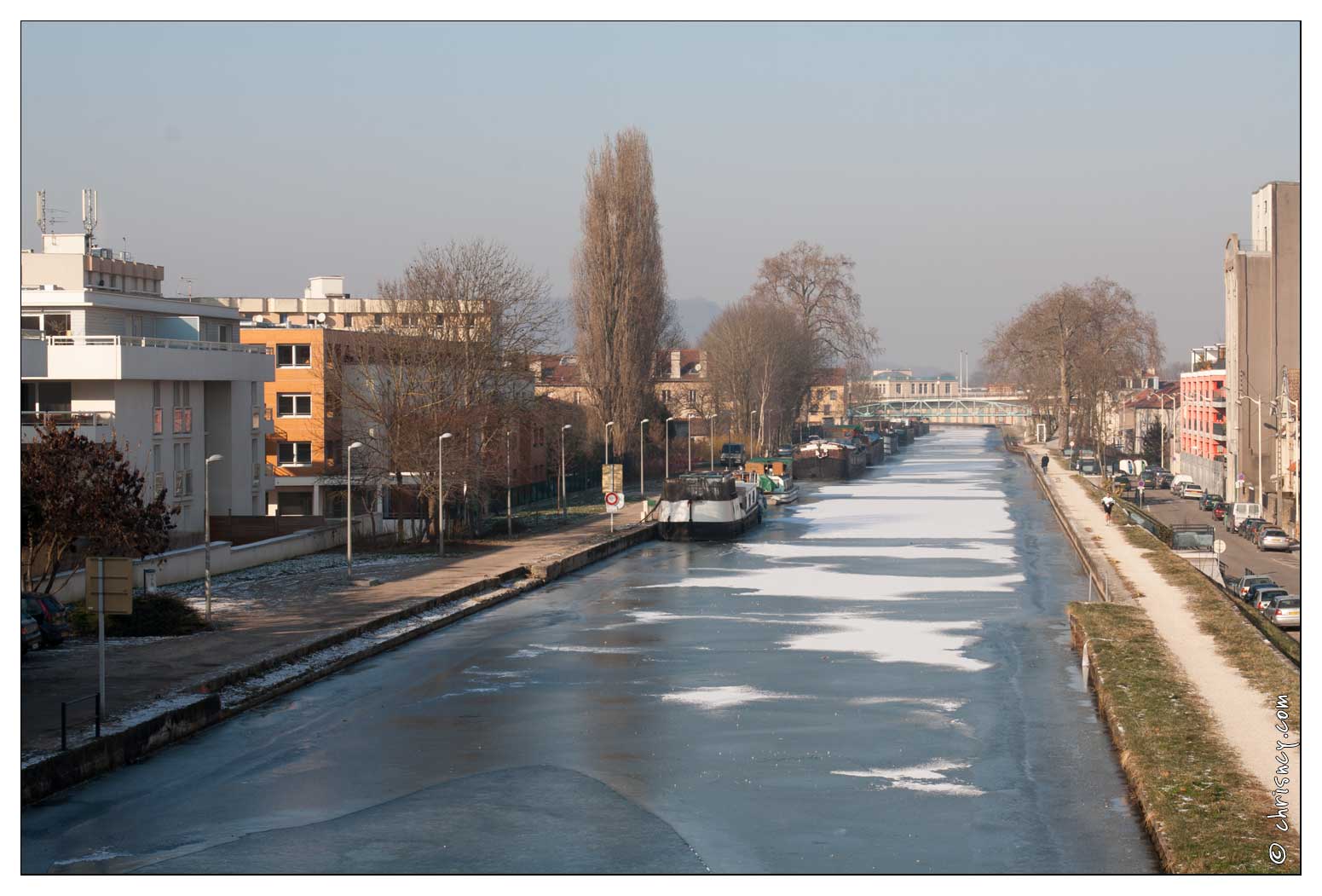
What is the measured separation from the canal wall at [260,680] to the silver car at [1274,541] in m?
27.5

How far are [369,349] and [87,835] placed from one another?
3740 cm

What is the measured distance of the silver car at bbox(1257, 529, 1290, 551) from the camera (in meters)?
53.7

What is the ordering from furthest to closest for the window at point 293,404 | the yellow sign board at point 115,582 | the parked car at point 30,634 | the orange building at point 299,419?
1. the window at point 293,404
2. the orange building at point 299,419
3. the parked car at point 30,634
4. the yellow sign board at point 115,582

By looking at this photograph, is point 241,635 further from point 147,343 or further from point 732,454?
point 732,454

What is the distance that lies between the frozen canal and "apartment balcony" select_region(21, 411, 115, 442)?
11751 millimetres

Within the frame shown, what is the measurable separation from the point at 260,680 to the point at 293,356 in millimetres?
41636

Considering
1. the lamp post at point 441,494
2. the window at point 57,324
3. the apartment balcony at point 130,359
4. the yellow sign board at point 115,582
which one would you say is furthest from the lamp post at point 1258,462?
the yellow sign board at point 115,582

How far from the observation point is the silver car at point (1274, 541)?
2112 inches

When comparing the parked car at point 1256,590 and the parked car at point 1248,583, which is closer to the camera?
the parked car at point 1256,590

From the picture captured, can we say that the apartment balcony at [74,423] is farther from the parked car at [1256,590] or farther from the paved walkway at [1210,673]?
the parked car at [1256,590]

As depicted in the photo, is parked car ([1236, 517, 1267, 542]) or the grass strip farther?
parked car ([1236, 517, 1267, 542])

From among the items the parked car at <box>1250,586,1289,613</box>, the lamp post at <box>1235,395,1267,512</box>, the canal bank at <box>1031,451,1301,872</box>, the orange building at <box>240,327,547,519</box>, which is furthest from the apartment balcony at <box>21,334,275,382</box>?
the lamp post at <box>1235,395,1267,512</box>

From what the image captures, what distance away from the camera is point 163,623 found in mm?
29062

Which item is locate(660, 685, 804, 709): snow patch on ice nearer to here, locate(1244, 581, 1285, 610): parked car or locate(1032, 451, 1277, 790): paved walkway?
locate(1032, 451, 1277, 790): paved walkway
